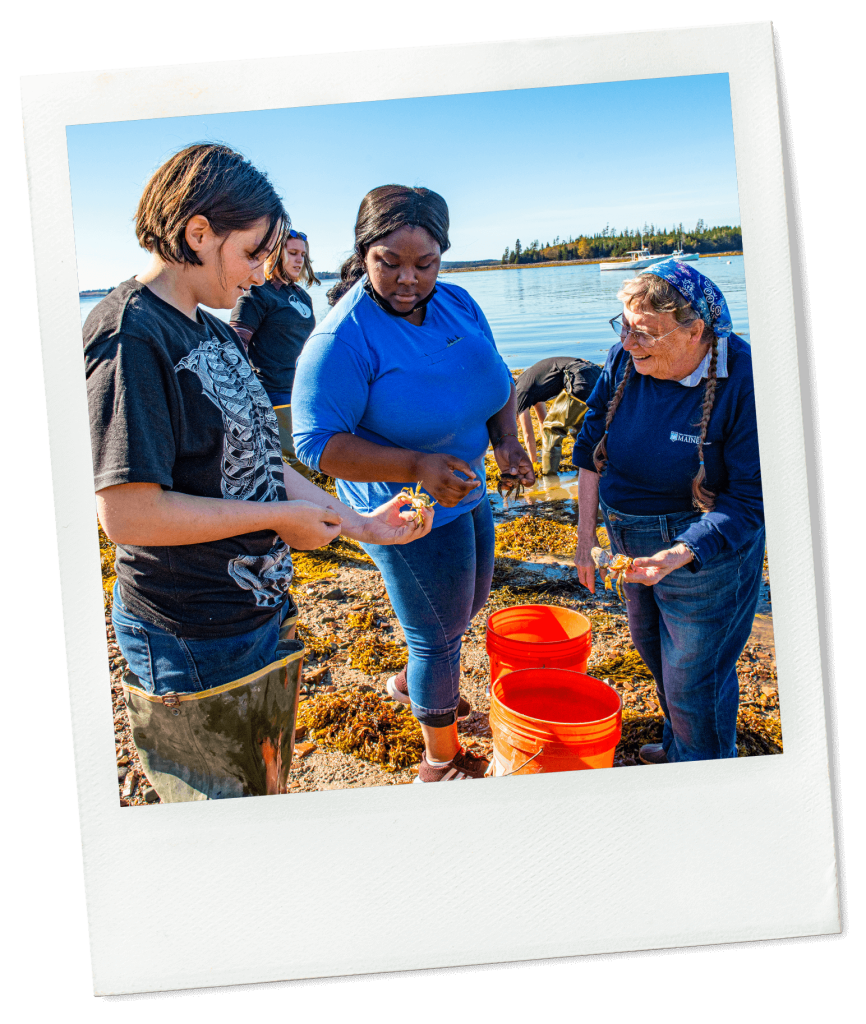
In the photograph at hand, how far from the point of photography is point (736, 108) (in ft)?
7.70

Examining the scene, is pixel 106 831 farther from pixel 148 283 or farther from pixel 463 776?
pixel 148 283

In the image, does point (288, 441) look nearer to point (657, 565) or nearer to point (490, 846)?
point (657, 565)

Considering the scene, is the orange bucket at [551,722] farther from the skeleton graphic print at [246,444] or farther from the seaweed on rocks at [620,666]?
the skeleton graphic print at [246,444]

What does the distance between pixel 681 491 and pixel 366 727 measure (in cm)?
116

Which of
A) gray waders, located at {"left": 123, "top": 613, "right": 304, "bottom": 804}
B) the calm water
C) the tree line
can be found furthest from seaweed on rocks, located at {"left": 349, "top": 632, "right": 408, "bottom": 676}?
the tree line

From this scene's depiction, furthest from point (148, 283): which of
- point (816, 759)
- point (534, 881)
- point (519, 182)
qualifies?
point (816, 759)

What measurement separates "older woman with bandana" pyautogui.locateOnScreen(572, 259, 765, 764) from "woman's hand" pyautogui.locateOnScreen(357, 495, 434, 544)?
0.49m

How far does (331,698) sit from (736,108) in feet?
6.90

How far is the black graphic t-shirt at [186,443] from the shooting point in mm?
1900

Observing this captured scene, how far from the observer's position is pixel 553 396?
95.4 inches

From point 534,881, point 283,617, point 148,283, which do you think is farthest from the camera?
point 534,881

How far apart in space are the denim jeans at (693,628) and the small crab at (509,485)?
0.27 meters

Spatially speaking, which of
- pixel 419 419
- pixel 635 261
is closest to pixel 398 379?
pixel 419 419

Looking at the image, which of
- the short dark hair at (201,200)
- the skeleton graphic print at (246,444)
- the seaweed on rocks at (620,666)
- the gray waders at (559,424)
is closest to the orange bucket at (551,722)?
the seaweed on rocks at (620,666)
